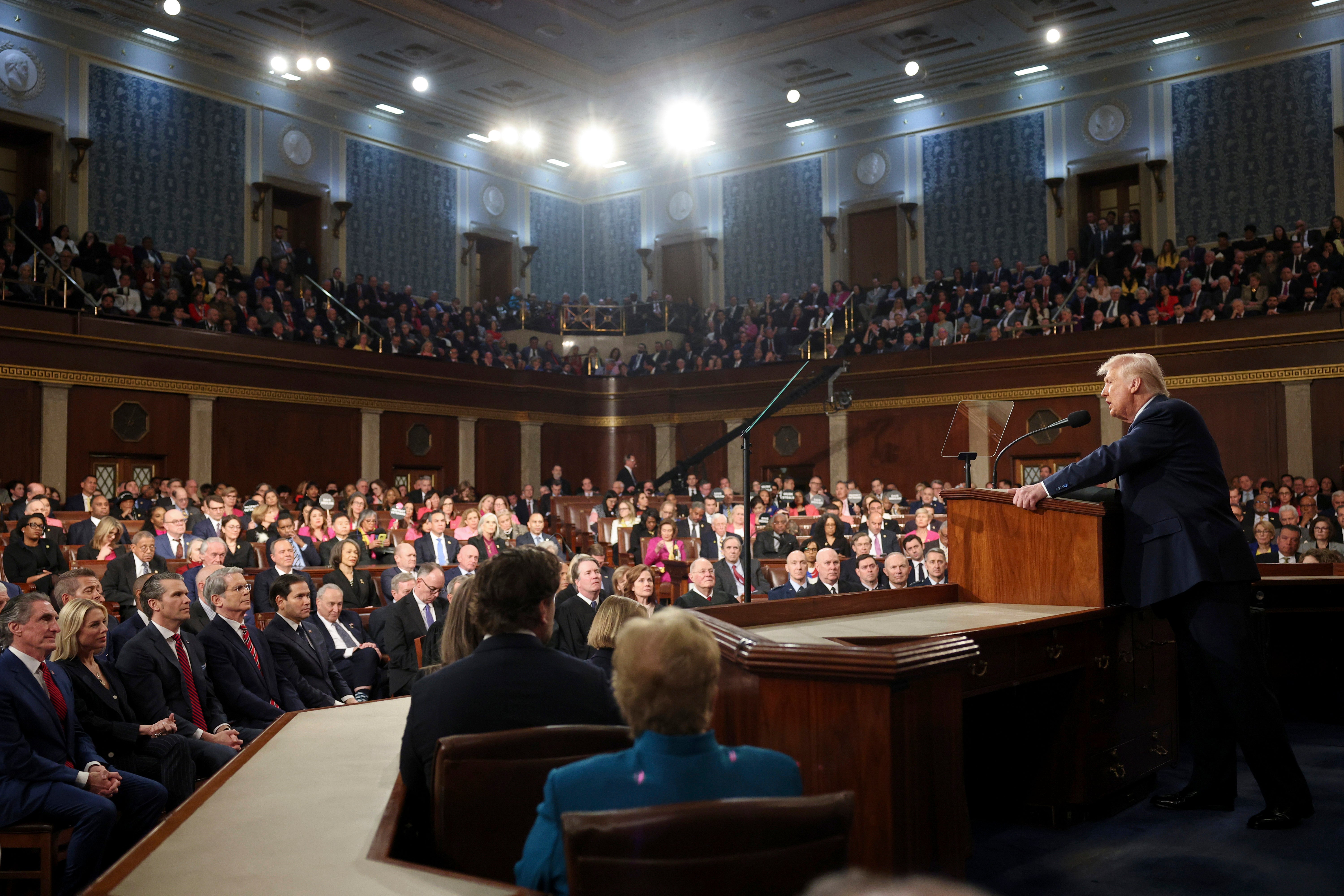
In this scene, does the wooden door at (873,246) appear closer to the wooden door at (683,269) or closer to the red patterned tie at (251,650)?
the wooden door at (683,269)

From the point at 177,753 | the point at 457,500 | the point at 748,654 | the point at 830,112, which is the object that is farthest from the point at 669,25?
the point at 748,654

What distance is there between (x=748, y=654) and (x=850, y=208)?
57.4ft

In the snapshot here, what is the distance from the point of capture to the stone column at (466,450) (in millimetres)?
15852

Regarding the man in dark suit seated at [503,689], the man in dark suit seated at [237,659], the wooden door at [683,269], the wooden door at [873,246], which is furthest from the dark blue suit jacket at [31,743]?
the wooden door at [683,269]

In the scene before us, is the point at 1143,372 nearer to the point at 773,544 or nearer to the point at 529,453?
the point at 773,544

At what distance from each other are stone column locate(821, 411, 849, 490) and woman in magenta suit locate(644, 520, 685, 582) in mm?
6942

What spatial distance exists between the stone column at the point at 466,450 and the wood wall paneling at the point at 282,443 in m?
1.67

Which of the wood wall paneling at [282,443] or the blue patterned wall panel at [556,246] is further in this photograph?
the blue patterned wall panel at [556,246]

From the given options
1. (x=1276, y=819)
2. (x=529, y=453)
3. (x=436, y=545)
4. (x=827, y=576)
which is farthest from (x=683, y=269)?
(x=1276, y=819)

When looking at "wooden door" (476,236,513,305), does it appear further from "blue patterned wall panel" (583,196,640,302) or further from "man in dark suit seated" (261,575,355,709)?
"man in dark suit seated" (261,575,355,709)

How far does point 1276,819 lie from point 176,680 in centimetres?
396

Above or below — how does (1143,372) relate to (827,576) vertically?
above

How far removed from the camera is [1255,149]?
49.8 ft

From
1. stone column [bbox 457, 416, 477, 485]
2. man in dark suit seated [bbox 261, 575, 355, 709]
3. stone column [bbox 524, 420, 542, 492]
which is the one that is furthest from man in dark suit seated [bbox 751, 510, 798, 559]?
stone column [bbox 524, 420, 542, 492]
